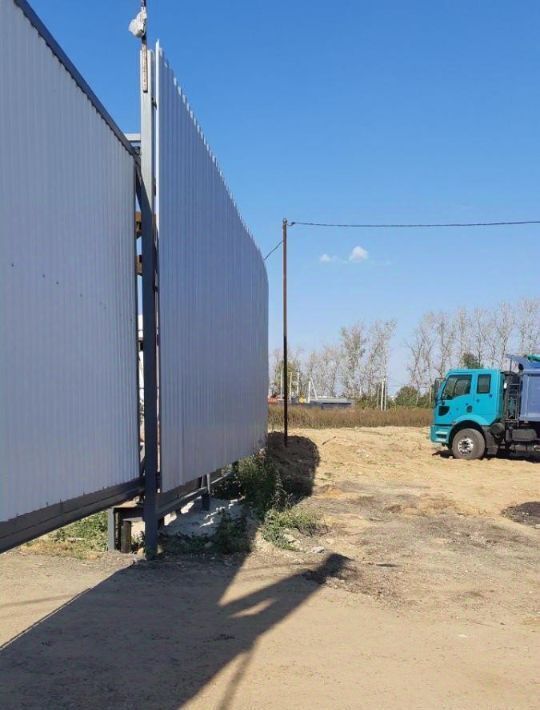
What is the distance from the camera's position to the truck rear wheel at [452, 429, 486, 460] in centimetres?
2058

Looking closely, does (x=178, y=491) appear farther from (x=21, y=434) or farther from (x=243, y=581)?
(x=21, y=434)

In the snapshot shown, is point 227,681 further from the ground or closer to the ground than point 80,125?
closer to the ground

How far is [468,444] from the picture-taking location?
2078 centimetres

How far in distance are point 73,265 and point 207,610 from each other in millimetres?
2991

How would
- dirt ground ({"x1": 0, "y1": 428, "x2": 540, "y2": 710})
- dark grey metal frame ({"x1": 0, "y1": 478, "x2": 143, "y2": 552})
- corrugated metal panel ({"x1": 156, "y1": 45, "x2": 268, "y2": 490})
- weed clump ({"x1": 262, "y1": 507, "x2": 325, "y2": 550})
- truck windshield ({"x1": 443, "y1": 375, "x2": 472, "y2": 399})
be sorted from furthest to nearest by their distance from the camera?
truck windshield ({"x1": 443, "y1": 375, "x2": 472, "y2": 399}) < weed clump ({"x1": 262, "y1": 507, "x2": 325, "y2": 550}) < corrugated metal panel ({"x1": 156, "y1": 45, "x2": 268, "y2": 490}) < dirt ground ({"x1": 0, "y1": 428, "x2": 540, "y2": 710}) < dark grey metal frame ({"x1": 0, "y1": 478, "x2": 143, "y2": 552})

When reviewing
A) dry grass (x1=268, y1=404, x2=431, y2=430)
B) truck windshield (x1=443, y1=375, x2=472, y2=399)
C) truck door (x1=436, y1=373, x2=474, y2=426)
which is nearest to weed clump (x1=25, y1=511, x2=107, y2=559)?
truck door (x1=436, y1=373, x2=474, y2=426)

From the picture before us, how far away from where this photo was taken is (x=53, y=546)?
692 centimetres

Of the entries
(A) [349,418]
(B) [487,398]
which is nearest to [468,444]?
(B) [487,398]

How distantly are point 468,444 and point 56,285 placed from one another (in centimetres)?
1874

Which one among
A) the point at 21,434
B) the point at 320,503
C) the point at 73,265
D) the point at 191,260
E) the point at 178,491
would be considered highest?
the point at 191,260

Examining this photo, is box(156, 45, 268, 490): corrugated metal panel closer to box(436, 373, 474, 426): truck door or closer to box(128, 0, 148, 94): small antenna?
box(128, 0, 148, 94): small antenna

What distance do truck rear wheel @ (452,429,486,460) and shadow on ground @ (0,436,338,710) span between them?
1481 cm

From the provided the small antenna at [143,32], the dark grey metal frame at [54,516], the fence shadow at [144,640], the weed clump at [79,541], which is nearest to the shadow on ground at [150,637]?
the fence shadow at [144,640]

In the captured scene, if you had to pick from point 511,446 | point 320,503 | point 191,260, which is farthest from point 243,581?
point 511,446
